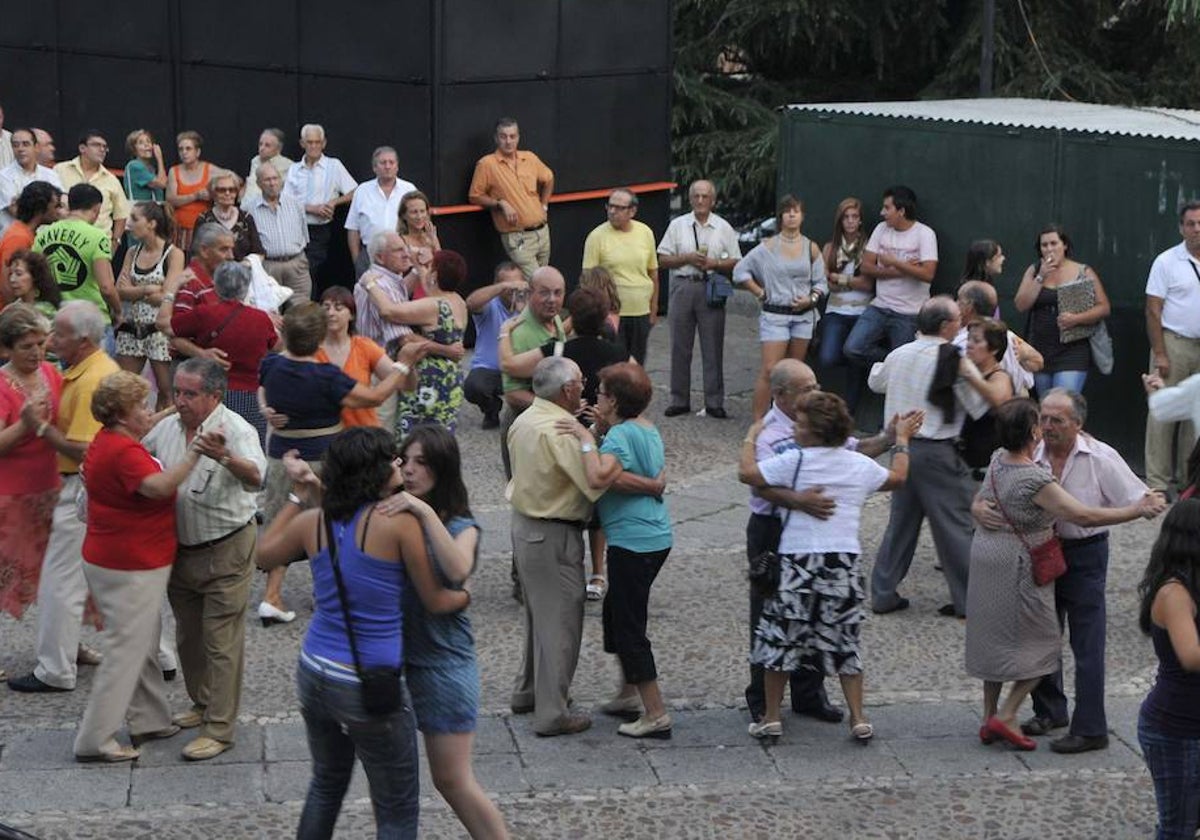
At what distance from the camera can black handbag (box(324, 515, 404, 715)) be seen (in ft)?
20.6

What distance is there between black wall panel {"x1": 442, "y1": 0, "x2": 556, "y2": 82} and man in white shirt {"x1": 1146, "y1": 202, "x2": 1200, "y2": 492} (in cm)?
666

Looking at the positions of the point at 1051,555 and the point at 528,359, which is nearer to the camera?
the point at 1051,555

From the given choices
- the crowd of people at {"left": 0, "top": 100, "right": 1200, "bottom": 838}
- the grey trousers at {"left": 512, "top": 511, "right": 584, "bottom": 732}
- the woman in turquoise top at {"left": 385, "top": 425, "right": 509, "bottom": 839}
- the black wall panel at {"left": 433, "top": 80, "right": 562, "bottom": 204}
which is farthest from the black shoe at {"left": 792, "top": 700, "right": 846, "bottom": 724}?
the black wall panel at {"left": 433, "top": 80, "right": 562, "bottom": 204}

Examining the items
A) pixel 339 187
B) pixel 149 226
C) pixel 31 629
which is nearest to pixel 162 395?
pixel 149 226

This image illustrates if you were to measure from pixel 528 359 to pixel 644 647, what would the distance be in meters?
2.18

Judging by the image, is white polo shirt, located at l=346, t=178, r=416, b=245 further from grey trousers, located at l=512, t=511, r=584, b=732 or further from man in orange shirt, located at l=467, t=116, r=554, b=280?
grey trousers, located at l=512, t=511, r=584, b=732

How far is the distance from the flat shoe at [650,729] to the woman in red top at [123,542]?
81.2 inches

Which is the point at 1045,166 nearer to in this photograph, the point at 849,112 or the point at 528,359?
the point at 849,112

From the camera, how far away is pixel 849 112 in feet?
48.3

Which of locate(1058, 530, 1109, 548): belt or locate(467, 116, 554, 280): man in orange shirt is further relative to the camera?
locate(467, 116, 554, 280): man in orange shirt

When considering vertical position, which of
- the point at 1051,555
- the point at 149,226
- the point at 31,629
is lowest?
the point at 31,629

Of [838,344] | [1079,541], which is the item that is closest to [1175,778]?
[1079,541]

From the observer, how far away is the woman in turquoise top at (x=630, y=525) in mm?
8289

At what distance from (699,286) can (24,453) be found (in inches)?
288
